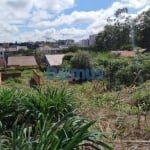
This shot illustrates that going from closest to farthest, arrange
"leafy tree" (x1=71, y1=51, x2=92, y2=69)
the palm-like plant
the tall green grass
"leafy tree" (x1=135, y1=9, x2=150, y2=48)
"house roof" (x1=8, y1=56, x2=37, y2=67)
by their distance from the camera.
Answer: the palm-like plant < the tall green grass < "leafy tree" (x1=71, y1=51, x2=92, y2=69) < "house roof" (x1=8, y1=56, x2=37, y2=67) < "leafy tree" (x1=135, y1=9, x2=150, y2=48)

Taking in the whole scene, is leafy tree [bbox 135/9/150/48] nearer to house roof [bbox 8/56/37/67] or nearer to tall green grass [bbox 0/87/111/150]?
house roof [bbox 8/56/37/67]

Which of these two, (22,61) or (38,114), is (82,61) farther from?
(22,61)

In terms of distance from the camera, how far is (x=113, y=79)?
1752cm

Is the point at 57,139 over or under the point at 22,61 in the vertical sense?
over

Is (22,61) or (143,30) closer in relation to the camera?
(22,61)

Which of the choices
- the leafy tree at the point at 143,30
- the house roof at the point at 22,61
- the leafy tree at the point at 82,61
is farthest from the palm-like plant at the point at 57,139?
the leafy tree at the point at 143,30

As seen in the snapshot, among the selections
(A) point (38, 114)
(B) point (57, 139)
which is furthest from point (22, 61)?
(B) point (57, 139)

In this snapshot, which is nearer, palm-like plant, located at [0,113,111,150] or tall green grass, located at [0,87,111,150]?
palm-like plant, located at [0,113,111,150]

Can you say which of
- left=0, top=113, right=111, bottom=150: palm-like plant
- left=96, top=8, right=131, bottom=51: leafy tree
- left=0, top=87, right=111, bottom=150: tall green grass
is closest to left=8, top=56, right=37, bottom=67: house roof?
left=96, top=8, right=131, bottom=51: leafy tree

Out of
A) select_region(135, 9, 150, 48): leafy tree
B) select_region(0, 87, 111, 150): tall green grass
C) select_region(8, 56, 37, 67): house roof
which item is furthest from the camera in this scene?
select_region(135, 9, 150, 48): leafy tree

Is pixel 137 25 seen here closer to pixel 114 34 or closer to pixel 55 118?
pixel 114 34

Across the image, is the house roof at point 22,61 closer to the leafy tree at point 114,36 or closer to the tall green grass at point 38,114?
the leafy tree at point 114,36

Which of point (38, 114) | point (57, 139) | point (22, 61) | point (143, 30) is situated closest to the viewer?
point (57, 139)

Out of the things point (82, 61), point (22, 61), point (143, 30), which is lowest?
point (22, 61)
